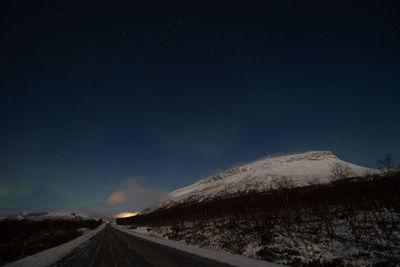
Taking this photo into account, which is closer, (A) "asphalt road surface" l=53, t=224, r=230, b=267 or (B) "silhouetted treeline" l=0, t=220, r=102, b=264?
(A) "asphalt road surface" l=53, t=224, r=230, b=267

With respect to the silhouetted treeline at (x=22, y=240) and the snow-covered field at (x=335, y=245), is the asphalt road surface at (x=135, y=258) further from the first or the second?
the silhouetted treeline at (x=22, y=240)

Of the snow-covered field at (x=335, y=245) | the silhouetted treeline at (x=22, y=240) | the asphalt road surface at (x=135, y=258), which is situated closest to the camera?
the asphalt road surface at (x=135, y=258)

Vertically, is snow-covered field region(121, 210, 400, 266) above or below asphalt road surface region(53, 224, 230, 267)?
below

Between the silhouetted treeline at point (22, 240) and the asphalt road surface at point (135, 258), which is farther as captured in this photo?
the silhouetted treeline at point (22, 240)

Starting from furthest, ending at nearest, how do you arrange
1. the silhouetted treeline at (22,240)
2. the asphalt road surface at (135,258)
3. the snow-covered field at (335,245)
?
the silhouetted treeline at (22,240)
the snow-covered field at (335,245)
the asphalt road surface at (135,258)

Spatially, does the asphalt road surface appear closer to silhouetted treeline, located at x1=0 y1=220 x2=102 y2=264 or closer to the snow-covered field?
the snow-covered field

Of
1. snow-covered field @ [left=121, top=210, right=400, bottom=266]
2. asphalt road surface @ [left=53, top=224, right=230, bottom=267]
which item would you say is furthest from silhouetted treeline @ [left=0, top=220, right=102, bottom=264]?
snow-covered field @ [left=121, top=210, right=400, bottom=266]

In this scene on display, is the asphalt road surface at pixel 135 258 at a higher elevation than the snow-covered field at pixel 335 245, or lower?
higher

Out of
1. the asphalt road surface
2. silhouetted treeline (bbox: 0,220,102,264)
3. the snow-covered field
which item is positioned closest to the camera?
the asphalt road surface

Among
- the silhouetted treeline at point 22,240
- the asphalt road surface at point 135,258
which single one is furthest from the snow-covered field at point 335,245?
the silhouetted treeline at point 22,240

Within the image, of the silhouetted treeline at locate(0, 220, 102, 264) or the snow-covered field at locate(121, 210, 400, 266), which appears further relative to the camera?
the silhouetted treeline at locate(0, 220, 102, 264)

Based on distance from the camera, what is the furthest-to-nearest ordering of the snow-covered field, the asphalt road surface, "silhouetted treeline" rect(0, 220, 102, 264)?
"silhouetted treeline" rect(0, 220, 102, 264) < the snow-covered field < the asphalt road surface

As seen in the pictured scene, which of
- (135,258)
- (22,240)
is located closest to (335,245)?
(135,258)

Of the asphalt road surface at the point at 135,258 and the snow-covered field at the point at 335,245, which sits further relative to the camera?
the snow-covered field at the point at 335,245
